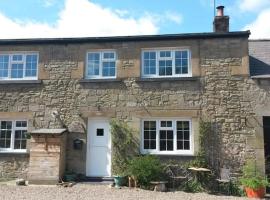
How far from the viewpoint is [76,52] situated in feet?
44.7

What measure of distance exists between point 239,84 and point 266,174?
3310 millimetres

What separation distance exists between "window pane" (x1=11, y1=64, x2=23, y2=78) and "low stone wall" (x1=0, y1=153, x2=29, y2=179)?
10.3 feet

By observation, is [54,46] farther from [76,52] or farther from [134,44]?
[134,44]

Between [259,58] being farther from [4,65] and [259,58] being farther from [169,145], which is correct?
[4,65]

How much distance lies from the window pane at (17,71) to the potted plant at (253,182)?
9.27 m

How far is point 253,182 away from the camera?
11023 mm

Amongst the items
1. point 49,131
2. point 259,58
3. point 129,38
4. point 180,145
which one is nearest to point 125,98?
point 129,38

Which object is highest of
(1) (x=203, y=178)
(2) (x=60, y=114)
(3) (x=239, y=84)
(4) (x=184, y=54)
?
(4) (x=184, y=54)

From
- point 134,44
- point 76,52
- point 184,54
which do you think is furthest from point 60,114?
Answer: point 184,54

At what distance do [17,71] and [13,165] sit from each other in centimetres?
371

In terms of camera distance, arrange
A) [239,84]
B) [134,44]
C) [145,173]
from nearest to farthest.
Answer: [145,173], [239,84], [134,44]

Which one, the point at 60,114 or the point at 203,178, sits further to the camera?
the point at 60,114

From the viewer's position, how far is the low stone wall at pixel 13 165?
13133 millimetres

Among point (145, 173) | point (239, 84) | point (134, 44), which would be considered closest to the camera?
point (145, 173)
